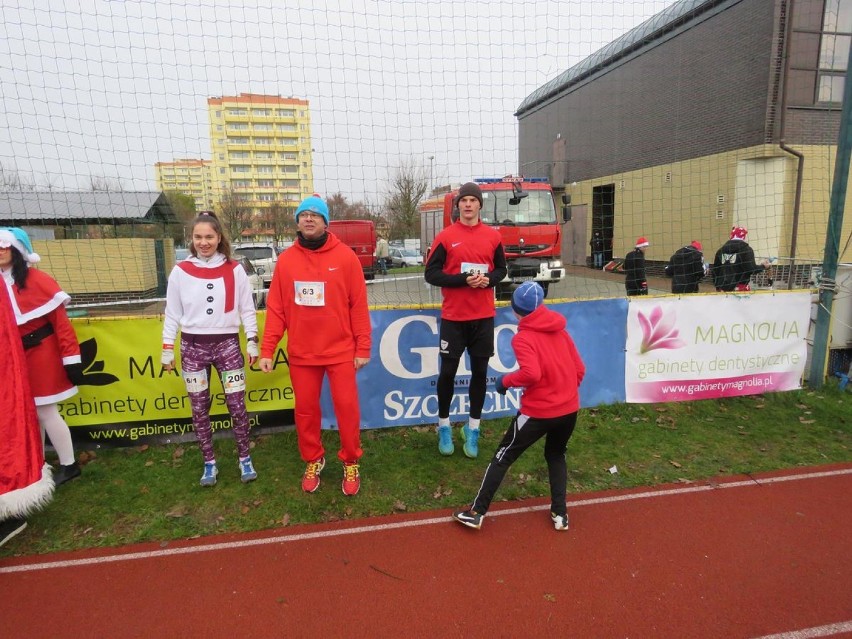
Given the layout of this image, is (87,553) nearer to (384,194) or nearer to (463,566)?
(463,566)

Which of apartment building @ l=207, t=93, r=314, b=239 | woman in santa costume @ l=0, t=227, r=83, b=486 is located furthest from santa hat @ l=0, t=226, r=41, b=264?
apartment building @ l=207, t=93, r=314, b=239

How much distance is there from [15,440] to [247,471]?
145cm

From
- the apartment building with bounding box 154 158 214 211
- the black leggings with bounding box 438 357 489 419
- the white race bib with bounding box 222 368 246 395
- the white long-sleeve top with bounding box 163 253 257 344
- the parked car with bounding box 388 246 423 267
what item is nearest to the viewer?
the white long-sleeve top with bounding box 163 253 257 344

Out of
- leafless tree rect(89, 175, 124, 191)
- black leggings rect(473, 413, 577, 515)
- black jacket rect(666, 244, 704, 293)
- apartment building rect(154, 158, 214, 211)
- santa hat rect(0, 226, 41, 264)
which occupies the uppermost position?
apartment building rect(154, 158, 214, 211)

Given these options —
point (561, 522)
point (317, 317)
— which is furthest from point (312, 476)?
point (561, 522)

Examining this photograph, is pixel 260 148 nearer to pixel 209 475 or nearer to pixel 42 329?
pixel 42 329

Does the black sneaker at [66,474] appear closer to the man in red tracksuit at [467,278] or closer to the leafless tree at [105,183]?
the leafless tree at [105,183]

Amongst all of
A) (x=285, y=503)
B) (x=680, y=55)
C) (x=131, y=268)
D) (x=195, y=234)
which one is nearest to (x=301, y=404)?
(x=285, y=503)

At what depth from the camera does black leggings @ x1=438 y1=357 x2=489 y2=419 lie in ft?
13.4

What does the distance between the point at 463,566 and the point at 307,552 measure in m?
0.95

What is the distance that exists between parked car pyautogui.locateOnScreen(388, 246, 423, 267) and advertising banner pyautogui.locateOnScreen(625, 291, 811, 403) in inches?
925

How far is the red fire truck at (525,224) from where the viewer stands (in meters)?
12.2

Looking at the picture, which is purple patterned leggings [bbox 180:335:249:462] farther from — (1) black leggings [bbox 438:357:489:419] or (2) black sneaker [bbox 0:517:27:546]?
(1) black leggings [bbox 438:357:489:419]

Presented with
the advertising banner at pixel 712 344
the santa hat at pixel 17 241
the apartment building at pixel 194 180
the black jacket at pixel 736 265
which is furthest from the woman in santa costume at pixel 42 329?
the black jacket at pixel 736 265
